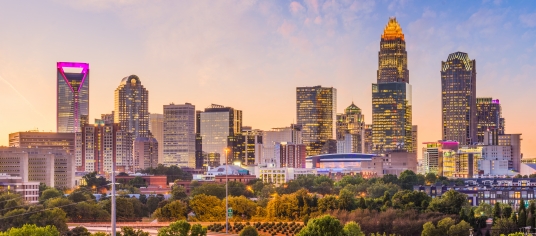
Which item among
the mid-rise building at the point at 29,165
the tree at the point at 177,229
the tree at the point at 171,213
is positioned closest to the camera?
the tree at the point at 177,229

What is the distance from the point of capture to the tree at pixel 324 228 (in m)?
72.0

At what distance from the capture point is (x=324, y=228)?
72.3 metres

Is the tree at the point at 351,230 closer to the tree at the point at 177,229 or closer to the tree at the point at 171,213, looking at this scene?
the tree at the point at 177,229

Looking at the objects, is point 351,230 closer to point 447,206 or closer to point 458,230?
point 458,230

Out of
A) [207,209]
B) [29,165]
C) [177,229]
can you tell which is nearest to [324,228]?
[177,229]

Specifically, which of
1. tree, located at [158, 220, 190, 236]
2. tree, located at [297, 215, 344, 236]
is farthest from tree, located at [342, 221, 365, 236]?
tree, located at [158, 220, 190, 236]

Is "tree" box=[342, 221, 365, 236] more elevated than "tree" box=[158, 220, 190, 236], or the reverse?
"tree" box=[158, 220, 190, 236]

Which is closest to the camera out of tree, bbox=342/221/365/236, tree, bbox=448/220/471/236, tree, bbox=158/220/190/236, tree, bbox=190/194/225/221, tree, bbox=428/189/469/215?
tree, bbox=158/220/190/236

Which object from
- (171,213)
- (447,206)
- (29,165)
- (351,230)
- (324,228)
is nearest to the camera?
(324,228)

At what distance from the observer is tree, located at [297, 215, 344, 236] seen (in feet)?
236

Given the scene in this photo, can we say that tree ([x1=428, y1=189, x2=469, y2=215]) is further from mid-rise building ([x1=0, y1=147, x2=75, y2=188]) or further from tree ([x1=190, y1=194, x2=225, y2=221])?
mid-rise building ([x1=0, y1=147, x2=75, y2=188])

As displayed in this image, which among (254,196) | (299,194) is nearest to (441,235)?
(299,194)

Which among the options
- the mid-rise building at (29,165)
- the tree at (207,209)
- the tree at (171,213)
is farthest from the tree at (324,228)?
the mid-rise building at (29,165)

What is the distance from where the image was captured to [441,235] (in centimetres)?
9094
